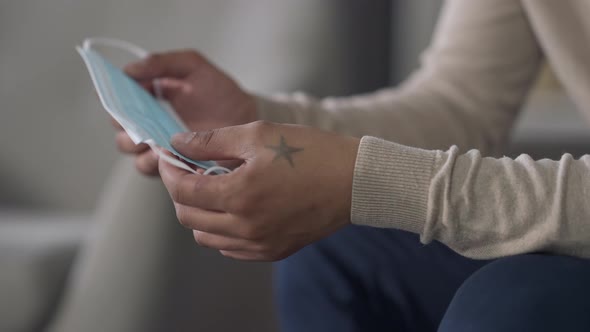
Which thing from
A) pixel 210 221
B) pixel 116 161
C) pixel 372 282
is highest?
pixel 210 221

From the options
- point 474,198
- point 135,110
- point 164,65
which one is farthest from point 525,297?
point 164,65

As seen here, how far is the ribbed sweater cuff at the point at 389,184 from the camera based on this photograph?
521 mm

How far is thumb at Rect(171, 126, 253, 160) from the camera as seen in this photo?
0.53 meters

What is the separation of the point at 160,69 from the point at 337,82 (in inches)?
24.7

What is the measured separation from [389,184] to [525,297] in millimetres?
112

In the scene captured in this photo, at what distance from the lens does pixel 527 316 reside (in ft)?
1.56

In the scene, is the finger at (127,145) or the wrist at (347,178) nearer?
the wrist at (347,178)

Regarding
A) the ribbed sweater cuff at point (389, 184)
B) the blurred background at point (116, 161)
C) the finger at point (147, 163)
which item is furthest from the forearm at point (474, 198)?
the blurred background at point (116, 161)

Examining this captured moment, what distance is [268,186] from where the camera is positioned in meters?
0.51

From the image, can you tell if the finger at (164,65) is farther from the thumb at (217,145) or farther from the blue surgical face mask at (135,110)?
the thumb at (217,145)

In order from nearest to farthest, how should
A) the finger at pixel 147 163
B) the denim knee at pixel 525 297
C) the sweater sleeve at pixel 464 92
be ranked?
1. the denim knee at pixel 525 297
2. the finger at pixel 147 163
3. the sweater sleeve at pixel 464 92

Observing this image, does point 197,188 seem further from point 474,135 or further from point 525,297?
point 474,135

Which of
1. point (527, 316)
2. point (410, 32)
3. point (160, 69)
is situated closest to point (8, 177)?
point (160, 69)

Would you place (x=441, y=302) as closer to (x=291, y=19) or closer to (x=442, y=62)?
(x=442, y=62)
